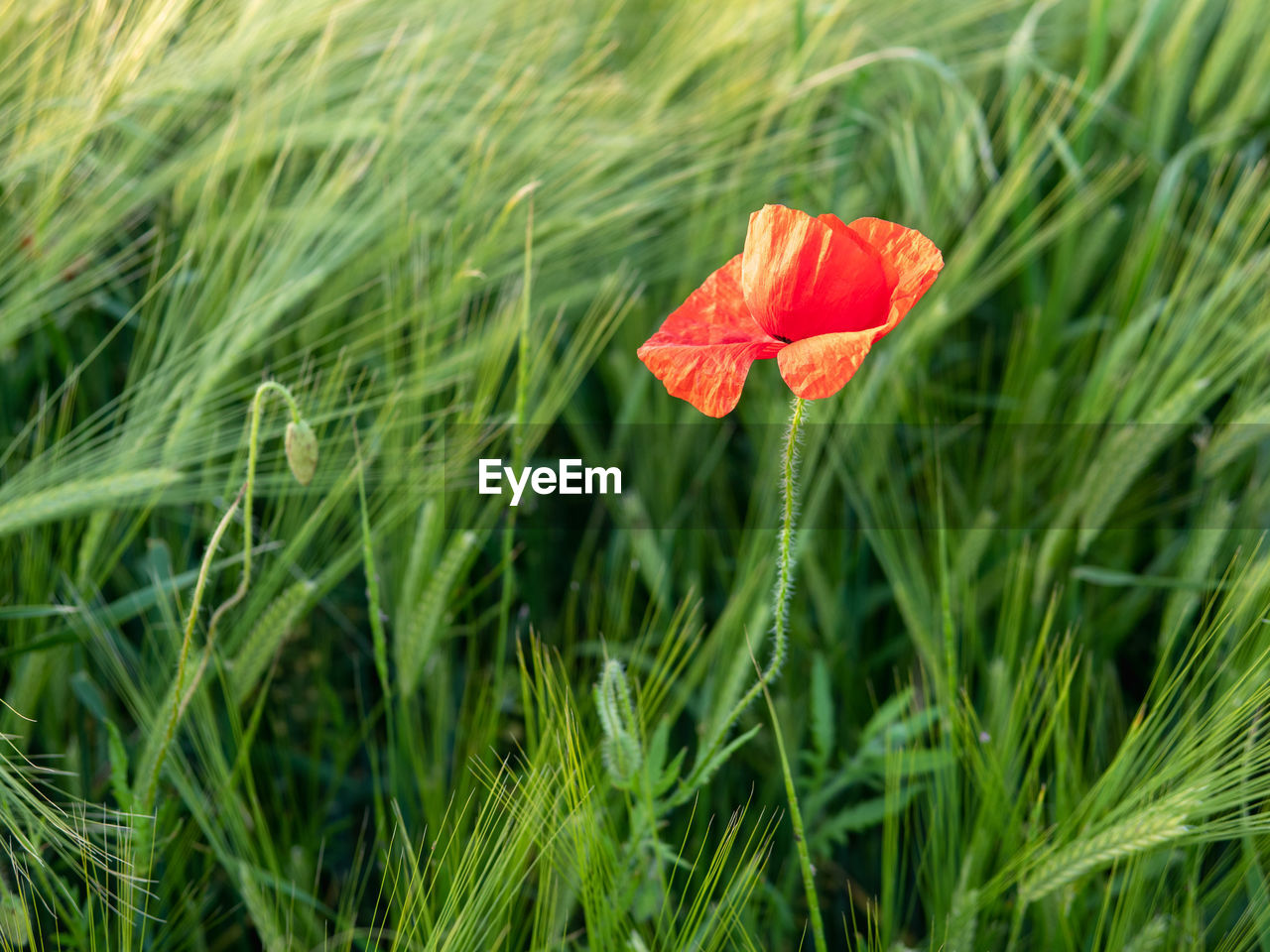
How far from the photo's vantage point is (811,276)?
18.0 inches

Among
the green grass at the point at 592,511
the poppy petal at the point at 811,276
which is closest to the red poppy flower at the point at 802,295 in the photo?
the poppy petal at the point at 811,276

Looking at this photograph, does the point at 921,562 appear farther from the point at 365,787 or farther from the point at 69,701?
the point at 69,701

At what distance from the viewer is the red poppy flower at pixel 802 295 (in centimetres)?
44

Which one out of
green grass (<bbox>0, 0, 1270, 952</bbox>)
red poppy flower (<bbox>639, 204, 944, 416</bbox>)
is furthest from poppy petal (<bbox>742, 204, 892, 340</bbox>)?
green grass (<bbox>0, 0, 1270, 952</bbox>)

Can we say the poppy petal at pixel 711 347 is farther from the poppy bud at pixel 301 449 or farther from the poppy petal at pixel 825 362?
the poppy bud at pixel 301 449

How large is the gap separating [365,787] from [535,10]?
2.63 ft

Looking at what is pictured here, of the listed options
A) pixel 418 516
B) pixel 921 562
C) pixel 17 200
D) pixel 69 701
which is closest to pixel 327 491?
pixel 418 516

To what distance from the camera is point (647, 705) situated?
0.63m

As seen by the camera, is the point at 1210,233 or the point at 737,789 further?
the point at 1210,233

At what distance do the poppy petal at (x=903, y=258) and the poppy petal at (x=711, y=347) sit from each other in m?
0.06

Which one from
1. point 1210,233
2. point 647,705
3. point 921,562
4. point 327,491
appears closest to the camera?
point 647,705

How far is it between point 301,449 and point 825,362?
29 cm

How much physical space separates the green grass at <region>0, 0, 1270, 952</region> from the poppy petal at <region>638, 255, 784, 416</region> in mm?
117

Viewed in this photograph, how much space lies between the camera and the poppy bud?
54 centimetres
